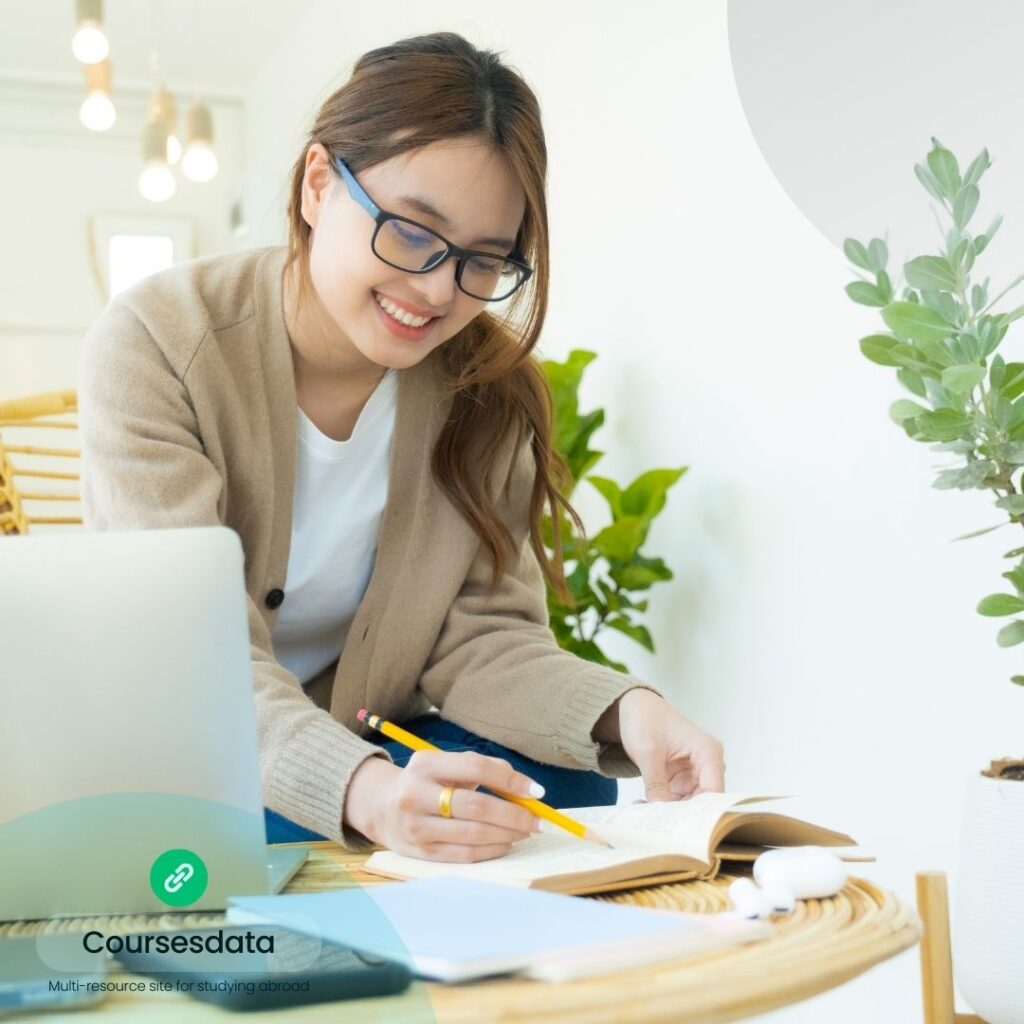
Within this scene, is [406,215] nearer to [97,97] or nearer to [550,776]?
[550,776]

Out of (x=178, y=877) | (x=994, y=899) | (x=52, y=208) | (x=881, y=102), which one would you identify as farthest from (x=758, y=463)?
(x=52, y=208)

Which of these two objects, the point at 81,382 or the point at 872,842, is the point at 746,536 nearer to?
the point at 872,842

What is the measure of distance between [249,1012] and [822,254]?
1677mm

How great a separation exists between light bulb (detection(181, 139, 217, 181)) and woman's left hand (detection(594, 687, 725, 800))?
120 inches

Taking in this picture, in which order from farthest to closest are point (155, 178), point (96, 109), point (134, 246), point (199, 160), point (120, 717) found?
1. point (134, 246)
2. point (199, 160)
3. point (155, 178)
4. point (96, 109)
5. point (120, 717)

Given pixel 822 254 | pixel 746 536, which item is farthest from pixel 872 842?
pixel 822 254

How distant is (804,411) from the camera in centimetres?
205

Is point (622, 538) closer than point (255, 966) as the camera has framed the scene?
No

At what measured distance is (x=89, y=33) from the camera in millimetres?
2861

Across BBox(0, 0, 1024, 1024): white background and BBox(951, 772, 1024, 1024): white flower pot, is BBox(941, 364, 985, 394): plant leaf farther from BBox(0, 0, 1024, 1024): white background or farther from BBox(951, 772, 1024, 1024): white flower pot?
BBox(0, 0, 1024, 1024): white background

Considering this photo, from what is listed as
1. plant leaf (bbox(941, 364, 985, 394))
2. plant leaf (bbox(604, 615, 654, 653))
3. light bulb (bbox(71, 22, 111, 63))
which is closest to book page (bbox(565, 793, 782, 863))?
plant leaf (bbox(941, 364, 985, 394))

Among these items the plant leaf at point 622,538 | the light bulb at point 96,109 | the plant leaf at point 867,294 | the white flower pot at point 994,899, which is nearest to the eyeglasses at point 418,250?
the plant leaf at point 867,294

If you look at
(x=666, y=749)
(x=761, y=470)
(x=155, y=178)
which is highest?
(x=155, y=178)

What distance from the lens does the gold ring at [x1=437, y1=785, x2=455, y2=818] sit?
2.77ft
